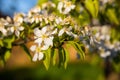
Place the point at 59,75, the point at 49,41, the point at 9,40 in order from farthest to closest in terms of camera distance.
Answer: the point at 59,75
the point at 9,40
the point at 49,41

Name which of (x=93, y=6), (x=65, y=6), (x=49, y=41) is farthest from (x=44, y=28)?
(x=93, y=6)

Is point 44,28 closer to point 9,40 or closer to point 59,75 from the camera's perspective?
point 9,40

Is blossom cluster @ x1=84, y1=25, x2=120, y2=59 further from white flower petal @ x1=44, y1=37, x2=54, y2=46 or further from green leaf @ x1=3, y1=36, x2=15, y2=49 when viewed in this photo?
white flower petal @ x1=44, y1=37, x2=54, y2=46

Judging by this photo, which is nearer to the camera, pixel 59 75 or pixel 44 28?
pixel 44 28

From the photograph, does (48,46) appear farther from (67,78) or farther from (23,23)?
(67,78)

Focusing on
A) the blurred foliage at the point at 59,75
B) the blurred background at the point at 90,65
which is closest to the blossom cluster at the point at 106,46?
the blurred background at the point at 90,65

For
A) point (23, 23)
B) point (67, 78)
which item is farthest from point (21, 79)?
point (23, 23)

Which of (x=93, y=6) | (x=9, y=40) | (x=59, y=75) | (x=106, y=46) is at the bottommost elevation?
(x=59, y=75)

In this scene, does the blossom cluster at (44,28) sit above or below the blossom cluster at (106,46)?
above

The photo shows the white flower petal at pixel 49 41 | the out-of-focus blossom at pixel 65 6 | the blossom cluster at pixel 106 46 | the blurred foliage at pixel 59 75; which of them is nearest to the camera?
the white flower petal at pixel 49 41

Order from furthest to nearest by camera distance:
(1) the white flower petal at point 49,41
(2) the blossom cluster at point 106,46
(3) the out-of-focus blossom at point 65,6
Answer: (2) the blossom cluster at point 106,46 → (3) the out-of-focus blossom at point 65,6 → (1) the white flower petal at point 49,41

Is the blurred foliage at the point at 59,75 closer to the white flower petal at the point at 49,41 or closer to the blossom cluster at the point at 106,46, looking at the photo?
the blossom cluster at the point at 106,46
